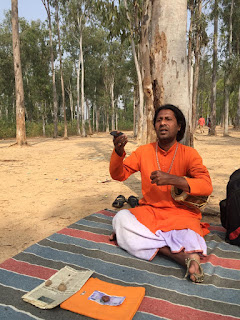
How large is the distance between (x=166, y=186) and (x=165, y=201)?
0.43ft

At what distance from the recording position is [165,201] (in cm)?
234

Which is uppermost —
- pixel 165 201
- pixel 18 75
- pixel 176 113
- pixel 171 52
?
pixel 18 75

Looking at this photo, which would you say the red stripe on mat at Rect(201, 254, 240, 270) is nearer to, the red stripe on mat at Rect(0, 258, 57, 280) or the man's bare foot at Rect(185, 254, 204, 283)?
the man's bare foot at Rect(185, 254, 204, 283)

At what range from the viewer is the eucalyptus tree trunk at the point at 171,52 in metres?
3.18

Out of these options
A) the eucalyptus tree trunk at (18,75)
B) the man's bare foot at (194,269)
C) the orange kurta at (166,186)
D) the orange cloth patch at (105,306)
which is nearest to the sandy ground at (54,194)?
the orange cloth patch at (105,306)

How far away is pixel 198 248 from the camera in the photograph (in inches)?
78.3

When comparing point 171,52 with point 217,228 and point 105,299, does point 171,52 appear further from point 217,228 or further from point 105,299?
point 105,299

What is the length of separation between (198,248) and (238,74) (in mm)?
15763

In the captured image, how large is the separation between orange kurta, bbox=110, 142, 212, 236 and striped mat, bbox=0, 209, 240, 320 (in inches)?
11.8

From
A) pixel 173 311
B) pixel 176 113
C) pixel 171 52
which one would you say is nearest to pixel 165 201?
pixel 176 113

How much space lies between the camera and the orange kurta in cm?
216

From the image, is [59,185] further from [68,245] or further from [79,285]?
[79,285]

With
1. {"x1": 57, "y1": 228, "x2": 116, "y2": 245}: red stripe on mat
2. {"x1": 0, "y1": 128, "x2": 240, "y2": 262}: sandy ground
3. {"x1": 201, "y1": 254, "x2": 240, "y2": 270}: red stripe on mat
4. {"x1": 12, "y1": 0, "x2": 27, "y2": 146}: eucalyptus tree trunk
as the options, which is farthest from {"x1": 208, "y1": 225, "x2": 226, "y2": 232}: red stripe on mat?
{"x1": 12, "y1": 0, "x2": 27, "y2": 146}: eucalyptus tree trunk

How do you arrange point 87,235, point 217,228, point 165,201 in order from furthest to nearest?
point 217,228 < point 87,235 < point 165,201
